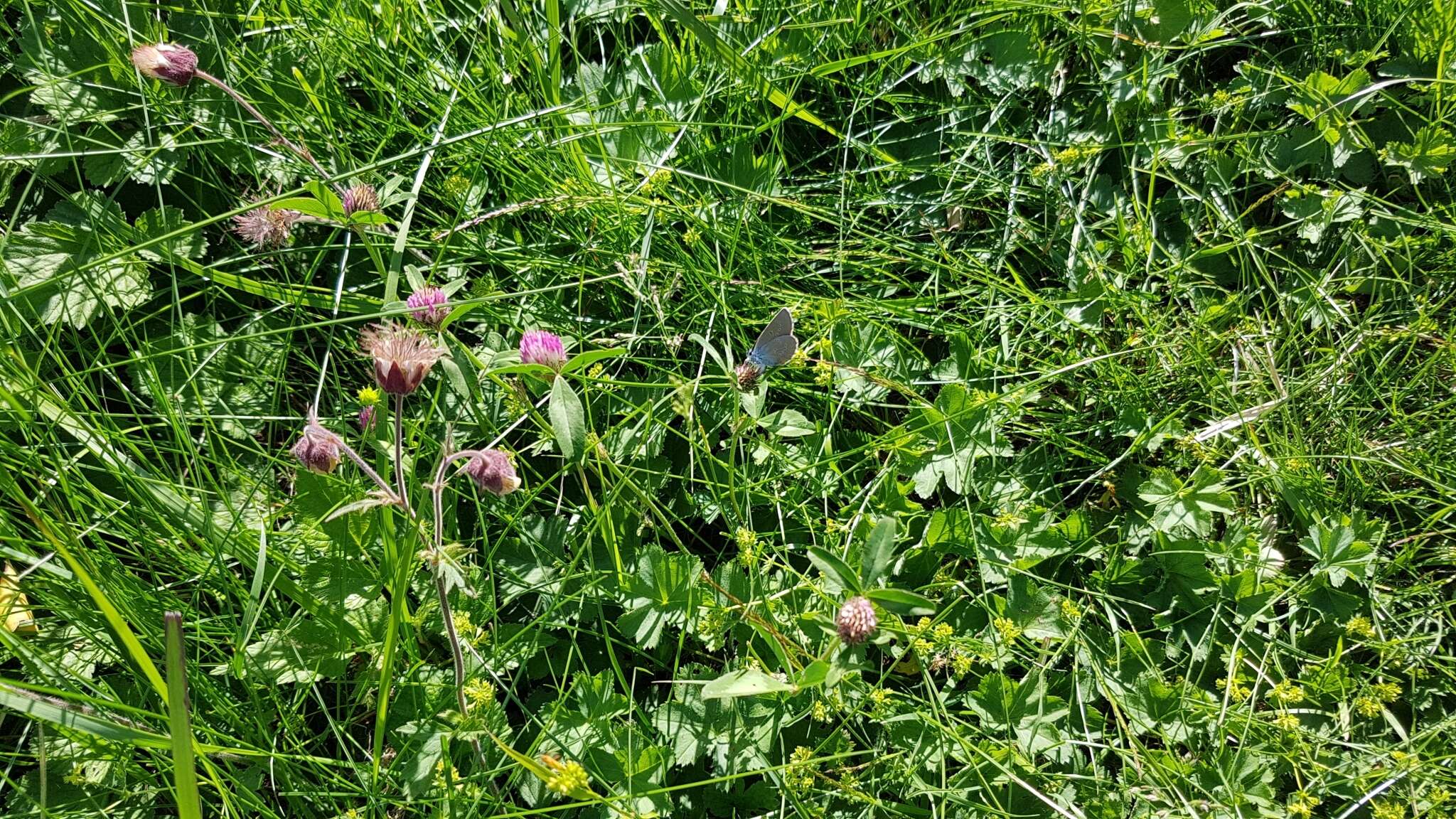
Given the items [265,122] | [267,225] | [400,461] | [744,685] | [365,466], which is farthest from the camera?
[267,225]

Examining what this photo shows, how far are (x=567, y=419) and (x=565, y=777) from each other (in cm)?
54

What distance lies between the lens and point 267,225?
1.99m

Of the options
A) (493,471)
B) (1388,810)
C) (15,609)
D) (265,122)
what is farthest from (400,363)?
(1388,810)

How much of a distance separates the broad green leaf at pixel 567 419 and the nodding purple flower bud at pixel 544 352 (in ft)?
0.16

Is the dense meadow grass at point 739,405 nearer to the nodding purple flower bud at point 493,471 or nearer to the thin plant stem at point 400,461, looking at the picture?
the nodding purple flower bud at point 493,471

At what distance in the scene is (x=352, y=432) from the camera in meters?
1.97

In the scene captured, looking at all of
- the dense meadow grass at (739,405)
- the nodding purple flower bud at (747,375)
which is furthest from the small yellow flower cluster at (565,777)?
the nodding purple flower bud at (747,375)

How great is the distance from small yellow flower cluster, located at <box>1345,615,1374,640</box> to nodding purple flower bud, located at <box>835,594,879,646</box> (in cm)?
115

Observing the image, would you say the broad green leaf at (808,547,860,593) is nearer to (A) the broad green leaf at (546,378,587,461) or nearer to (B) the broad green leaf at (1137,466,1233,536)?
(A) the broad green leaf at (546,378,587,461)

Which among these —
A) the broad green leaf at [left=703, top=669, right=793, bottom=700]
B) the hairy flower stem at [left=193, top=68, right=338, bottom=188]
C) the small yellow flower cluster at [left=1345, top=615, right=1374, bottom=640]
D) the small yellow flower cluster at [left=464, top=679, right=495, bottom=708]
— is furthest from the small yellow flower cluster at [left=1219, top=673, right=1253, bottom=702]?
the hairy flower stem at [left=193, top=68, right=338, bottom=188]

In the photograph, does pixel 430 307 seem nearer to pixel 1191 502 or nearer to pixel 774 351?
pixel 774 351

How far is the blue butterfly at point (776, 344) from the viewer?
5.46 feet

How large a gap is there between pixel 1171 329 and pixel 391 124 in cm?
180

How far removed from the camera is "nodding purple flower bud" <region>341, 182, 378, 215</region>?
182 centimetres
